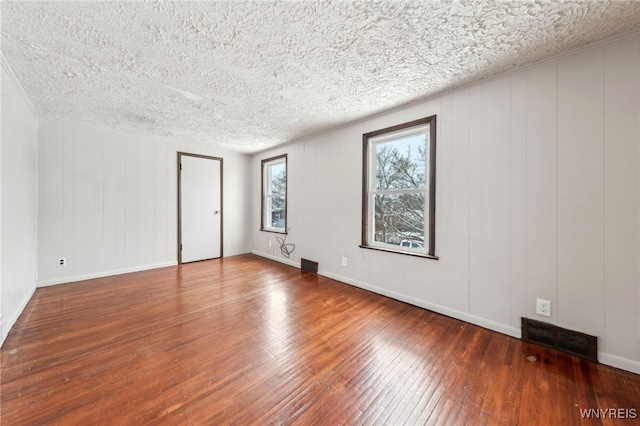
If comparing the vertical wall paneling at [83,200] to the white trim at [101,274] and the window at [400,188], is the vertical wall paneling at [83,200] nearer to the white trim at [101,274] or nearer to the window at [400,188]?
the white trim at [101,274]

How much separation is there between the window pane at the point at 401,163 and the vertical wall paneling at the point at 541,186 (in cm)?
93

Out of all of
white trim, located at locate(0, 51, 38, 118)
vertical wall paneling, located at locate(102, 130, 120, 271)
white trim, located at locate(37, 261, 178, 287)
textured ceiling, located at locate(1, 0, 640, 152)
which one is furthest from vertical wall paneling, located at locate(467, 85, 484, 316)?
vertical wall paneling, located at locate(102, 130, 120, 271)

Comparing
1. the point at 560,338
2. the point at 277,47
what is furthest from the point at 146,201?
the point at 560,338

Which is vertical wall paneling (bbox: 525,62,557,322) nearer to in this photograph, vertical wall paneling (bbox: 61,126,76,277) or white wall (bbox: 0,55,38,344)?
white wall (bbox: 0,55,38,344)

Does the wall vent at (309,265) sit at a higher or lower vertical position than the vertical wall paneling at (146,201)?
lower

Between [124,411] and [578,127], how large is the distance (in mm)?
3460

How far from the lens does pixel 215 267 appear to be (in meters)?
4.25

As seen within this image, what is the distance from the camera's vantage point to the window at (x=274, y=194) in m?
4.73

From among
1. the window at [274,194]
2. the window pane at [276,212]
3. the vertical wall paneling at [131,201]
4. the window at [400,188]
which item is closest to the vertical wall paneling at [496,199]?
the window at [400,188]

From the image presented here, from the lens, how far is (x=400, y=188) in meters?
2.93

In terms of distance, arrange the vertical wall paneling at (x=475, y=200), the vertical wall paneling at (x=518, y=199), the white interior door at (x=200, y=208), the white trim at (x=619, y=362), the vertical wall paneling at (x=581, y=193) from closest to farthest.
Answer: the white trim at (x=619, y=362), the vertical wall paneling at (x=581, y=193), the vertical wall paneling at (x=518, y=199), the vertical wall paneling at (x=475, y=200), the white interior door at (x=200, y=208)

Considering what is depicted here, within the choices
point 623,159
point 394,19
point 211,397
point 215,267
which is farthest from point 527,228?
point 215,267

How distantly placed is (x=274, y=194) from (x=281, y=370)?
3.72m

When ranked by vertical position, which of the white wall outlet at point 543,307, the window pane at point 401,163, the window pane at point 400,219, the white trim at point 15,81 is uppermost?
the white trim at point 15,81
